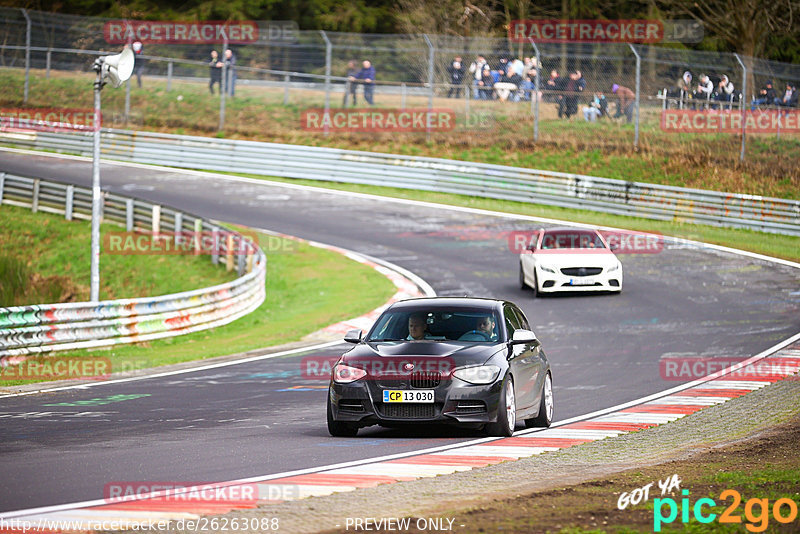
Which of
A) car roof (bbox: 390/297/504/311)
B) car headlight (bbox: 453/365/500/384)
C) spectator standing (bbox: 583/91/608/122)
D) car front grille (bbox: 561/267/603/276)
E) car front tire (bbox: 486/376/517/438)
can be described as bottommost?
car front grille (bbox: 561/267/603/276)

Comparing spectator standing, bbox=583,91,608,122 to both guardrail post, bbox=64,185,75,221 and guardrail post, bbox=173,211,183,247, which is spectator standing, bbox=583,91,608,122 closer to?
guardrail post, bbox=173,211,183,247

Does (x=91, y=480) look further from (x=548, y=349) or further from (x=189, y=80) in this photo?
(x=189, y=80)

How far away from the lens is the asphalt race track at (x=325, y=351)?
9719 mm

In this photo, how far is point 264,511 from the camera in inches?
291

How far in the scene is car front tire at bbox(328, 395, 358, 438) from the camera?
11109mm

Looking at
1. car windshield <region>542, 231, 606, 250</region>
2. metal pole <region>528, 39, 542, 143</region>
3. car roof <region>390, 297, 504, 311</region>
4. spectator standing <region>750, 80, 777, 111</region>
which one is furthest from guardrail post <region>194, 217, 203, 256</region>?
car roof <region>390, 297, 504, 311</region>

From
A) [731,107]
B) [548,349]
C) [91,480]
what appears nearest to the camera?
[91,480]

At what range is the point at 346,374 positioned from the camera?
11.0 meters

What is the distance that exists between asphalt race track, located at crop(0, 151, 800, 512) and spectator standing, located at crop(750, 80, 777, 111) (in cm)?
822

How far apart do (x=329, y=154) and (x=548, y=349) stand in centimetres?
2297

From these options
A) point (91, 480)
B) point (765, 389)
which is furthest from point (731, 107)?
point (91, 480)

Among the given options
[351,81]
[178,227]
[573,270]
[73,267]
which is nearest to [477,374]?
[573,270]

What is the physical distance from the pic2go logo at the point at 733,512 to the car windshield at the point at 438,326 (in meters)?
4.57

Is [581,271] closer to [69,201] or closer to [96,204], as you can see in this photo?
[96,204]
